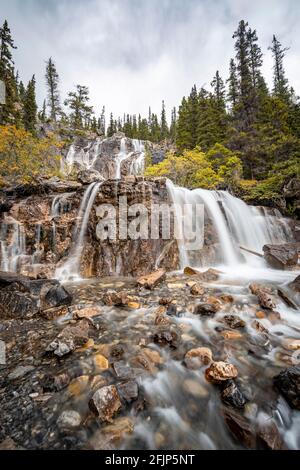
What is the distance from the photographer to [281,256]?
7703 millimetres

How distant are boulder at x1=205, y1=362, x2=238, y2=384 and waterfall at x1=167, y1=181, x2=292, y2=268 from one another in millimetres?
5308

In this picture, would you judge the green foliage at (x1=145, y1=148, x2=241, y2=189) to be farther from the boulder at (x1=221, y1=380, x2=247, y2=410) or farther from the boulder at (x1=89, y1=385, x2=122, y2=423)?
the boulder at (x1=89, y1=385, x2=122, y2=423)

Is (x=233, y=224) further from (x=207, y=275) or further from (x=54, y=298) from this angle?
Result: (x=54, y=298)

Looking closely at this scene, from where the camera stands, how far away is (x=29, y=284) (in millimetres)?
4664

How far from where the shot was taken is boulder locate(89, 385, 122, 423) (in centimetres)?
203

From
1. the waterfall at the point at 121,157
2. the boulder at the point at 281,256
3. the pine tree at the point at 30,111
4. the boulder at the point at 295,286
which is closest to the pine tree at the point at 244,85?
the waterfall at the point at 121,157

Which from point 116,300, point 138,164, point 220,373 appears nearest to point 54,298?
point 116,300

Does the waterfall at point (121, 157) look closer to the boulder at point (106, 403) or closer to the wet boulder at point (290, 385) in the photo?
the boulder at point (106, 403)

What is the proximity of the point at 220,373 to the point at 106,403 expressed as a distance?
1311 mm

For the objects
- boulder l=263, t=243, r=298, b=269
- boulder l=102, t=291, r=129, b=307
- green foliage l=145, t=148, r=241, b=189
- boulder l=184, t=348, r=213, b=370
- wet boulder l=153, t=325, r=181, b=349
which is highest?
green foliage l=145, t=148, r=241, b=189

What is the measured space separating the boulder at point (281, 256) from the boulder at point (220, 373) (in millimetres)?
6211

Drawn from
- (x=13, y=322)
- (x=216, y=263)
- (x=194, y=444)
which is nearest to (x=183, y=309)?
(x=194, y=444)

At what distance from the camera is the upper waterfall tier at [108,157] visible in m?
27.6

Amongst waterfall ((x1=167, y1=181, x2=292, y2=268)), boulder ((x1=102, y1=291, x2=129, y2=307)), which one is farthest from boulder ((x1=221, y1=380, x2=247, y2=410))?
waterfall ((x1=167, y1=181, x2=292, y2=268))
